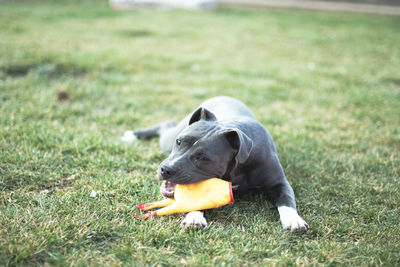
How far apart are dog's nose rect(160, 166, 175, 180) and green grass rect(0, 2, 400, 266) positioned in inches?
17.3

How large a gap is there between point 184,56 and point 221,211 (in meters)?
6.19

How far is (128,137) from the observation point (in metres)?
4.93

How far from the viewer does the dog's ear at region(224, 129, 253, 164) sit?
313cm

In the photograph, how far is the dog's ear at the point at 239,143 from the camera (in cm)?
313

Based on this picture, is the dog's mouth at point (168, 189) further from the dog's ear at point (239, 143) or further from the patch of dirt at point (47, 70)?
the patch of dirt at point (47, 70)

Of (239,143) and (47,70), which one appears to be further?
(47,70)

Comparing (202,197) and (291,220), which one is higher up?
(202,197)

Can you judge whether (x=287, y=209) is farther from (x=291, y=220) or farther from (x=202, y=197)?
(x=202, y=197)

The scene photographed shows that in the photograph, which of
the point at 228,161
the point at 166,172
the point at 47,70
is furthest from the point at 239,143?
the point at 47,70

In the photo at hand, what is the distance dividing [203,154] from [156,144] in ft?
5.98

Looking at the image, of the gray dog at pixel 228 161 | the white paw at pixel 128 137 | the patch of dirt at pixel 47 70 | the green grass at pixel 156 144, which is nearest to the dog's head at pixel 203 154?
the gray dog at pixel 228 161

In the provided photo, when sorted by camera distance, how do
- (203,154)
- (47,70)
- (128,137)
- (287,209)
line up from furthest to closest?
1. (47,70)
2. (128,137)
3. (287,209)
4. (203,154)

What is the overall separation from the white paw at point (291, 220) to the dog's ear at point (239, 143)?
0.70 meters

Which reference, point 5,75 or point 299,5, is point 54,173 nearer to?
point 5,75
